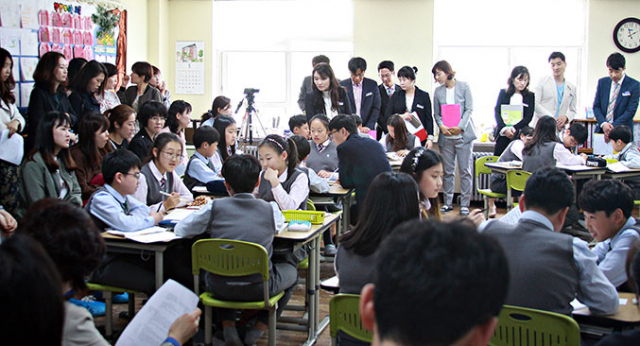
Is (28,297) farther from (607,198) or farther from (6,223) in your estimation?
(607,198)

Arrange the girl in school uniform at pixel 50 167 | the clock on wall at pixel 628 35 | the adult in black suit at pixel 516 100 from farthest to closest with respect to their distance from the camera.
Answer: the clock on wall at pixel 628 35, the adult in black suit at pixel 516 100, the girl in school uniform at pixel 50 167

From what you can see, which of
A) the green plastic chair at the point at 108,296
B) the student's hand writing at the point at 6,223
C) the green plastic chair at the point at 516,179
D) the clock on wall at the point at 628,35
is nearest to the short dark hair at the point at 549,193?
the green plastic chair at the point at 108,296

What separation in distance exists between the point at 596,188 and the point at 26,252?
106 inches

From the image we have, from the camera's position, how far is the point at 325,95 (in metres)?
6.54

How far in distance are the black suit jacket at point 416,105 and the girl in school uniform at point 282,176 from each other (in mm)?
3244

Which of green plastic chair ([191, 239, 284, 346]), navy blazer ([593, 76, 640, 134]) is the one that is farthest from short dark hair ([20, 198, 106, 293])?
navy blazer ([593, 76, 640, 134])

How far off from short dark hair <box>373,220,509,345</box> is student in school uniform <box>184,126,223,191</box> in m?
4.21

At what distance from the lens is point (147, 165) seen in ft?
14.1

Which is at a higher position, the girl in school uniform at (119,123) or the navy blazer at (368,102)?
the navy blazer at (368,102)

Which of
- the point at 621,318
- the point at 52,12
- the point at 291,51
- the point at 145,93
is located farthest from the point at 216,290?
the point at 291,51

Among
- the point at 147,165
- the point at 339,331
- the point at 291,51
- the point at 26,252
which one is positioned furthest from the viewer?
the point at 291,51

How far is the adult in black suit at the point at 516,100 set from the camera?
23.5 ft

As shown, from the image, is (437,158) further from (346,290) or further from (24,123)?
(24,123)

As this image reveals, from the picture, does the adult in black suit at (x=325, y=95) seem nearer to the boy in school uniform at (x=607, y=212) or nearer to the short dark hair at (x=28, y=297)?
the boy in school uniform at (x=607, y=212)
